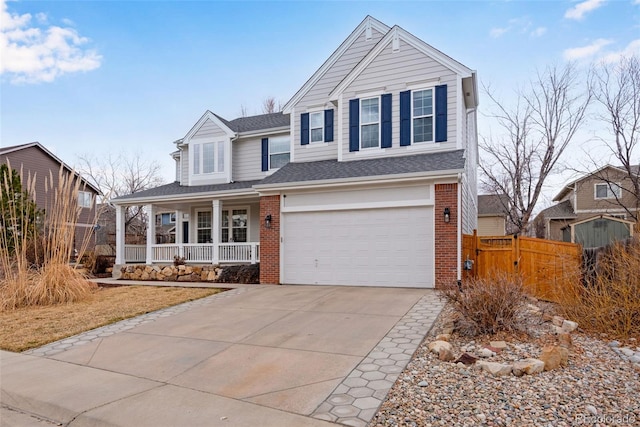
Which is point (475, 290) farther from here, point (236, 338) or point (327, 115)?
point (327, 115)

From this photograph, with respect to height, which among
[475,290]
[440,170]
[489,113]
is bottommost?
[475,290]

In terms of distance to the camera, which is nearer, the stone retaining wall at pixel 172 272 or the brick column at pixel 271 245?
the brick column at pixel 271 245

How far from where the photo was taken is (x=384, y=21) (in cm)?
1307

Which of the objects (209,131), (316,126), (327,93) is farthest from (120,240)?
(327,93)

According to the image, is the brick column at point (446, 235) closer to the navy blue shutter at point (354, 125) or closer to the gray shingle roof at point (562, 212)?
the navy blue shutter at point (354, 125)

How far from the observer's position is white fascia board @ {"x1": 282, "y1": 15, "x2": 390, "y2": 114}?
12961 millimetres

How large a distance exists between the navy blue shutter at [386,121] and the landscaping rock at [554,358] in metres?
8.31

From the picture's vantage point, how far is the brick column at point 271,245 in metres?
11.2

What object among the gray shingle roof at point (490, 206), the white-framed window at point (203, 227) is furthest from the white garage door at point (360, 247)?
the gray shingle roof at point (490, 206)

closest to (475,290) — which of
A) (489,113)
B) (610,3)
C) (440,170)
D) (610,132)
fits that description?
(440,170)

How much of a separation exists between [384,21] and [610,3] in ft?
20.6

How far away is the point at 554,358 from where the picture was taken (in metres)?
4.08

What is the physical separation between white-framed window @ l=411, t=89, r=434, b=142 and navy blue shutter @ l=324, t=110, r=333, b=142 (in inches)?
110

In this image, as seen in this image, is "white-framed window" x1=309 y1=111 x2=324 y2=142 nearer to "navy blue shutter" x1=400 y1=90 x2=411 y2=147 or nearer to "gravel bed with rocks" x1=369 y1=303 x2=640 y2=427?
"navy blue shutter" x1=400 y1=90 x2=411 y2=147
